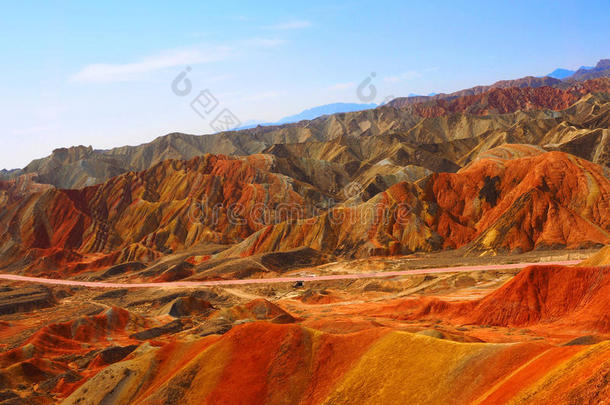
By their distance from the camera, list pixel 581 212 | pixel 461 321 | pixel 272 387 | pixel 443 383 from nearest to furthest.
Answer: pixel 443 383 < pixel 272 387 < pixel 461 321 < pixel 581 212

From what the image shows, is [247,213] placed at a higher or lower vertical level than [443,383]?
higher

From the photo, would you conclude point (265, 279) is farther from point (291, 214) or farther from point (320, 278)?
point (291, 214)

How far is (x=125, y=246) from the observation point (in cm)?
9975

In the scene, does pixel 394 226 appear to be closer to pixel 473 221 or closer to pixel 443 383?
pixel 473 221

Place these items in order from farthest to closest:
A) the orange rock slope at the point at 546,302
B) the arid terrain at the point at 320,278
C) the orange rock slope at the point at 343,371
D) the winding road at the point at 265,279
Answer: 1. the winding road at the point at 265,279
2. the orange rock slope at the point at 546,302
3. the arid terrain at the point at 320,278
4. the orange rock slope at the point at 343,371

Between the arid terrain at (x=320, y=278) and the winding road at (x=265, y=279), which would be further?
the winding road at (x=265, y=279)

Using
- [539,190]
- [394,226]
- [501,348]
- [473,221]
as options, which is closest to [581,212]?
Result: [539,190]

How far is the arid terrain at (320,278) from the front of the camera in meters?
25.1

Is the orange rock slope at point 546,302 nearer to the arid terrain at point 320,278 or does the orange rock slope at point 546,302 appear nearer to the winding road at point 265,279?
the arid terrain at point 320,278

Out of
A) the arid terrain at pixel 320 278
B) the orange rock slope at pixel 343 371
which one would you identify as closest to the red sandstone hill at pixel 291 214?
the arid terrain at pixel 320 278

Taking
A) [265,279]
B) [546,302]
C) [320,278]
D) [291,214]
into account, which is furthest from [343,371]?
[291,214]

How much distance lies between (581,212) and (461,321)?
1534 inches

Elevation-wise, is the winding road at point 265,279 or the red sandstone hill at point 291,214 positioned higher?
the red sandstone hill at point 291,214

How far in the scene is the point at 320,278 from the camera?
2680 inches
